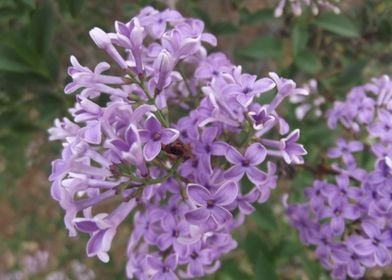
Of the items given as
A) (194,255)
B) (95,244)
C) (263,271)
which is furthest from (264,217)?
(95,244)

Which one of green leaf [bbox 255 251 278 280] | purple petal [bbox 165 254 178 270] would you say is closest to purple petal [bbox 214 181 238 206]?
purple petal [bbox 165 254 178 270]

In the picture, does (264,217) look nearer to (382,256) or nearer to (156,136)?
(382,256)

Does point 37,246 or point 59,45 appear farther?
point 37,246

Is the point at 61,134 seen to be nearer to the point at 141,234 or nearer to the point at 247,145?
the point at 141,234

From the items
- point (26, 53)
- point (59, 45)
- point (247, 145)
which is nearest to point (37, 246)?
point (59, 45)

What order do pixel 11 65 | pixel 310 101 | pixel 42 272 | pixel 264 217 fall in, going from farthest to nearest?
pixel 42 272 → pixel 310 101 → pixel 264 217 → pixel 11 65

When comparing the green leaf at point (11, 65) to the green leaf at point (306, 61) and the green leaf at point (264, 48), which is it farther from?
the green leaf at point (306, 61)

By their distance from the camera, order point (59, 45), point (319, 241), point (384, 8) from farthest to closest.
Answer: point (59, 45)
point (384, 8)
point (319, 241)
